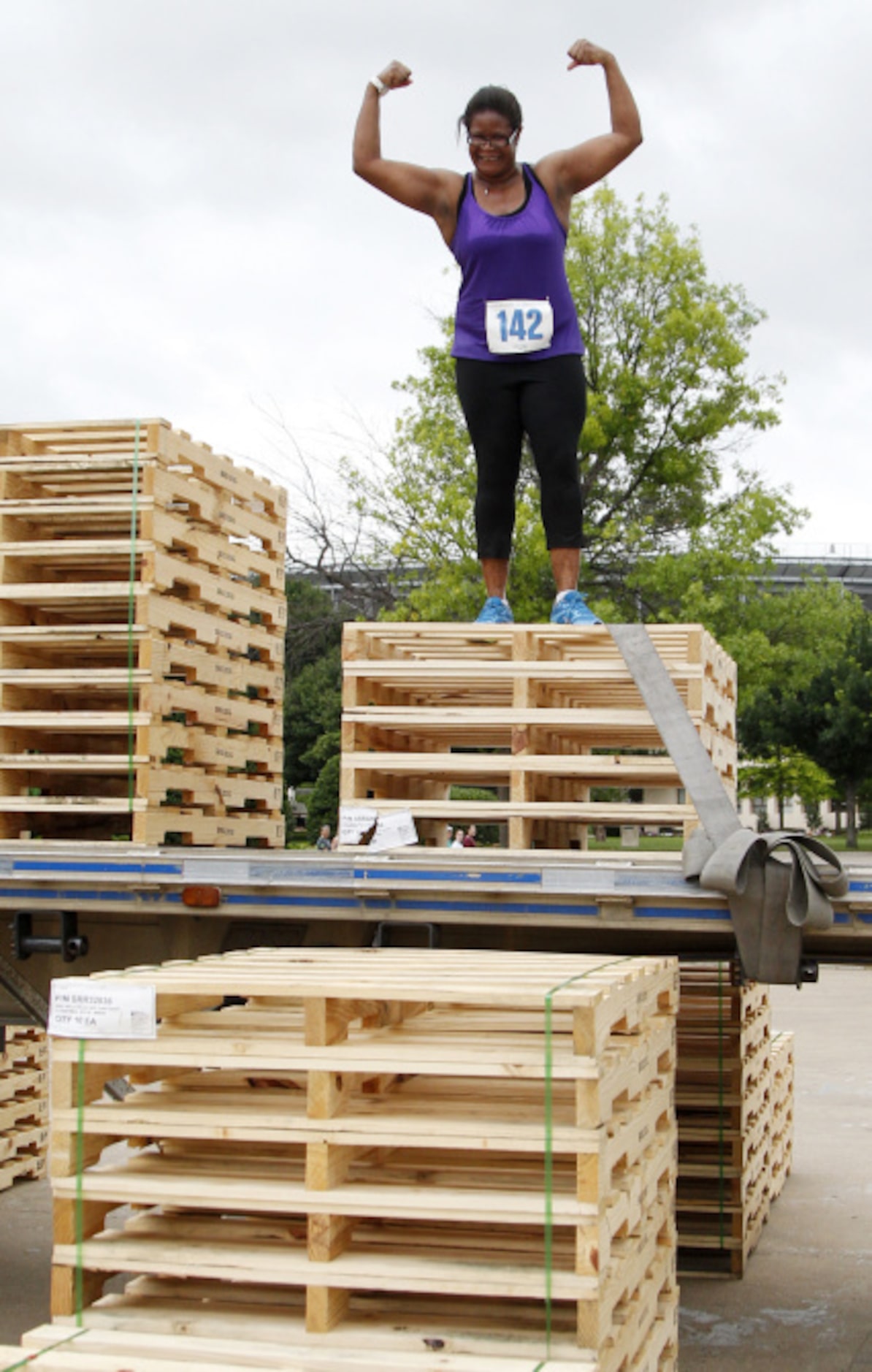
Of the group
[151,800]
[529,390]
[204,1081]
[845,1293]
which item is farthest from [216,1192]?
[845,1293]

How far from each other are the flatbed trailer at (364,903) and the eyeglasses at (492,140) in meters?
2.87

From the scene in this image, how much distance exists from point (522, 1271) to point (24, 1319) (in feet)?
17.4

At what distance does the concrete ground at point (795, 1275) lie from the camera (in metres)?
7.68

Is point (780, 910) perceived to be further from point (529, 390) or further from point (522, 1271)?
point (529, 390)

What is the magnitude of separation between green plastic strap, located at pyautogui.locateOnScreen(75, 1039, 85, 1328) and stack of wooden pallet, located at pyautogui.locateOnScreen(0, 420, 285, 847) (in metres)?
2.90

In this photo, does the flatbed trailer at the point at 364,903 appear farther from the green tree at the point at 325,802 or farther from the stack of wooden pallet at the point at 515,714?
the green tree at the point at 325,802

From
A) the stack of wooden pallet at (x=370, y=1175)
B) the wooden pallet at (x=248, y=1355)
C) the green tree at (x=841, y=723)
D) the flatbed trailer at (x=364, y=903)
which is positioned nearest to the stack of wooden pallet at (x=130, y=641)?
the flatbed trailer at (x=364, y=903)

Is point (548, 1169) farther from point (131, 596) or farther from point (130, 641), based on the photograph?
point (131, 596)

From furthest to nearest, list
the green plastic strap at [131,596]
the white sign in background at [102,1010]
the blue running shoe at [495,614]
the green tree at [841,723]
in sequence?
1. the green tree at [841,723]
2. the green plastic strap at [131,596]
3. the blue running shoe at [495,614]
4. the white sign in background at [102,1010]

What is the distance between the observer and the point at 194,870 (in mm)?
5961

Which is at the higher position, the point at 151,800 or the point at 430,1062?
the point at 151,800

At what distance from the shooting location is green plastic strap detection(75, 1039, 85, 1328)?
399 cm

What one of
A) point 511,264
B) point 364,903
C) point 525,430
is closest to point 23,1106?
point 364,903

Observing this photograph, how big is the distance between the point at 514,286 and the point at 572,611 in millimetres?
1382
